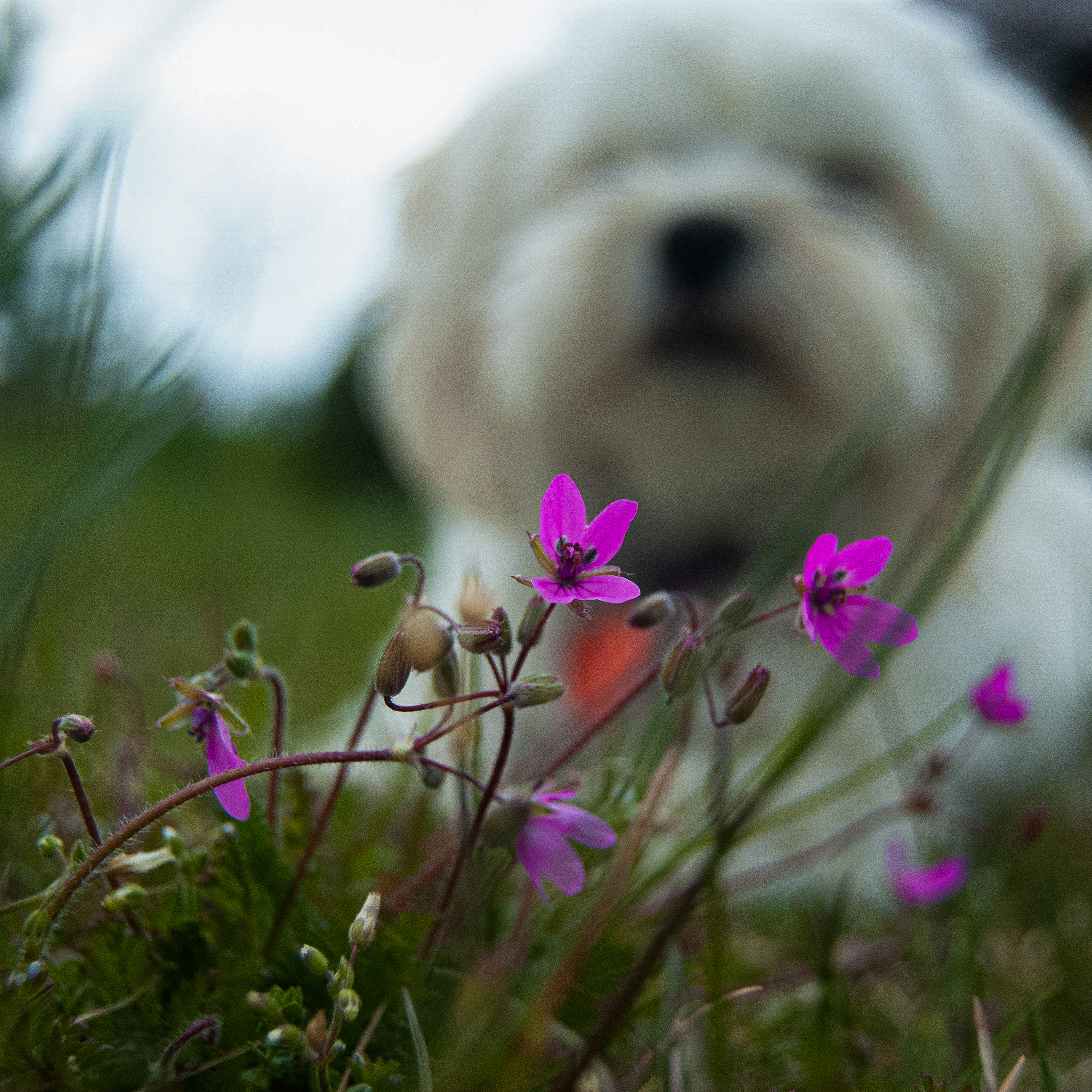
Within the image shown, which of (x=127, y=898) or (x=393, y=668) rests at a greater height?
(x=393, y=668)

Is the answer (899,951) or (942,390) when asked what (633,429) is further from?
(899,951)

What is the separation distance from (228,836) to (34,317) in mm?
252

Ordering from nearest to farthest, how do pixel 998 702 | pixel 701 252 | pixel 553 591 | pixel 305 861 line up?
1. pixel 553 591
2. pixel 305 861
3. pixel 998 702
4. pixel 701 252

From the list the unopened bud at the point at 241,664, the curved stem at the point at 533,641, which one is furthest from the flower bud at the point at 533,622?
the unopened bud at the point at 241,664

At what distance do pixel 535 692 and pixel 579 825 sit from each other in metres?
0.07

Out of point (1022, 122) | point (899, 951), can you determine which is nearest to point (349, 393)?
point (1022, 122)

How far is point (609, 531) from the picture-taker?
375mm

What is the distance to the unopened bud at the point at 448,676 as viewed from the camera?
420 mm

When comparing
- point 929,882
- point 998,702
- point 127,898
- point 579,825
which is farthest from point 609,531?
point 929,882

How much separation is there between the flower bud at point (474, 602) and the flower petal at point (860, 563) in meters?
0.13

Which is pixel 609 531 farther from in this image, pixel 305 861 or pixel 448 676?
pixel 305 861

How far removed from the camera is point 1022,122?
213cm

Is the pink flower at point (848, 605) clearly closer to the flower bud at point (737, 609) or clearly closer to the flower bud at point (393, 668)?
the flower bud at point (737, 609)

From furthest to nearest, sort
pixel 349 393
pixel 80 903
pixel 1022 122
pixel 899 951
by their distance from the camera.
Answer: pixel 349 393 → pixel 1022 122 → pixel 899 951 → pixel 80 903
